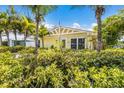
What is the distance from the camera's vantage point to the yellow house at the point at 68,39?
511cm

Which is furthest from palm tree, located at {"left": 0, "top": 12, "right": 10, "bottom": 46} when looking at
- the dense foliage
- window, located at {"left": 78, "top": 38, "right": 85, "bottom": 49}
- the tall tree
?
the tall tree

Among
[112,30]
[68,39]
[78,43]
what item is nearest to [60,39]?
[68,39]

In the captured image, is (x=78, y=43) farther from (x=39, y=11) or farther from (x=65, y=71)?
(x=65, y=71)

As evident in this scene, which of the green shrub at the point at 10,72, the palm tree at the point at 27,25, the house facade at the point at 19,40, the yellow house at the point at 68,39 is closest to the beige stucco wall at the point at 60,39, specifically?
the yellow house at the point at 68,39

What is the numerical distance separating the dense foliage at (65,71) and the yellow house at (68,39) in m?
0.81

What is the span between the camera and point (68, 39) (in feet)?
17.2

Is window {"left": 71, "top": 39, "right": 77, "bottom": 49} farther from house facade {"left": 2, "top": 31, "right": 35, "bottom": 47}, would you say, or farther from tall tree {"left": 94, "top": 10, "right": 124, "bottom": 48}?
tall tree {"left": 94, "top": 10, "right": 124, "bottom": 48}

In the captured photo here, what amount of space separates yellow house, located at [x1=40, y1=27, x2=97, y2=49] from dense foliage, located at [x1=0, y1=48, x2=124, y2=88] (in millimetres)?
815

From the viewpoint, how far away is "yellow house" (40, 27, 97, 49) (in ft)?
16.8

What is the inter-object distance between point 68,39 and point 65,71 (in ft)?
5.46
